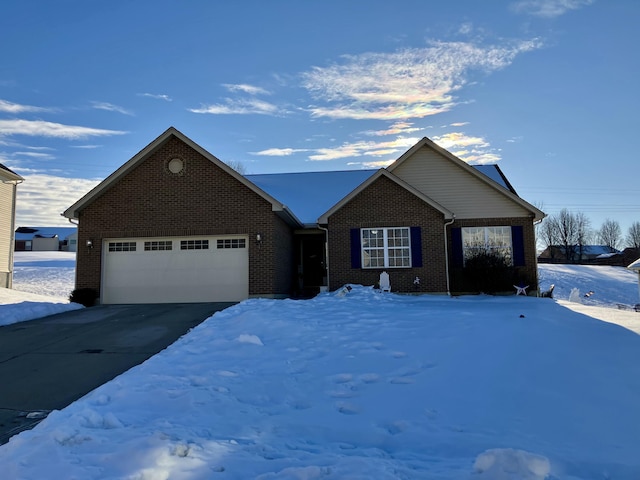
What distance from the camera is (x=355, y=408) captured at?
5.09 m

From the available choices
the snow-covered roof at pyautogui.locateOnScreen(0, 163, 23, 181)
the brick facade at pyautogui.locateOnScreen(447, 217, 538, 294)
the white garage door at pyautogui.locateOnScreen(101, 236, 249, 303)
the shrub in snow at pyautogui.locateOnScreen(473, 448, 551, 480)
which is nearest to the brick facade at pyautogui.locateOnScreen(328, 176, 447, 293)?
the brick facade at pyautogui.locateOnScreen(447, 217, 538, 294)

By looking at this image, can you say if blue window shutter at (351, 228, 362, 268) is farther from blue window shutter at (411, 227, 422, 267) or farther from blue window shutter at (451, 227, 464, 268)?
blue window shutter at (451, 227, 464, 268)

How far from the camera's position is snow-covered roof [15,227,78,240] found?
221ft

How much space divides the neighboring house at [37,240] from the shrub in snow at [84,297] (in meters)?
59.1

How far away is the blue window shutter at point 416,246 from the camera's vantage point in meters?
16.6

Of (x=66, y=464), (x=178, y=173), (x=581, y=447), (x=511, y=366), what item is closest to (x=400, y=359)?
(x=511, y=366)

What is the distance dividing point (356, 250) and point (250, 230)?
12.8ft

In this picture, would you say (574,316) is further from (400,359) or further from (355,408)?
(355,408)

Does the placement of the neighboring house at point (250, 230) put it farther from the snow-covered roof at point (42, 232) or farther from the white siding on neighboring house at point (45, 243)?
the snow-covered roof at point (42, 232)

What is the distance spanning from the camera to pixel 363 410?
504 centimetres

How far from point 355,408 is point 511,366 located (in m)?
2.36

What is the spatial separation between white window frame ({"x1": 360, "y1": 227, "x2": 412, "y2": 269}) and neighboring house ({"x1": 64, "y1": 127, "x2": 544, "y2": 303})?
1.4 inches

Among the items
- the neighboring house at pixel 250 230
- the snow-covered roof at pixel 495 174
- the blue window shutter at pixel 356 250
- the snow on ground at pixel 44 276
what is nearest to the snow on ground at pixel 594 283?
the snow-covered roof at pixel 495 174

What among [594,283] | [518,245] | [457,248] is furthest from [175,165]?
[594,283]
